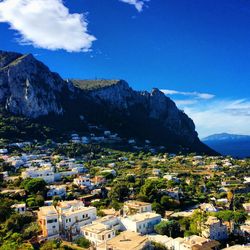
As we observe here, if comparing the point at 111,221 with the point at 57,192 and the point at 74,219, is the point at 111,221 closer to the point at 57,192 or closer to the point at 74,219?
the point at 74,219

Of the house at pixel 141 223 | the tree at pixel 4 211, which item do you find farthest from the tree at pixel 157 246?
the tree at pixel 4 211

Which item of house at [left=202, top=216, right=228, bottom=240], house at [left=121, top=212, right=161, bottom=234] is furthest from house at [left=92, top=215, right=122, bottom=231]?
house at [left=202, top=216, right=228, bottom=240]

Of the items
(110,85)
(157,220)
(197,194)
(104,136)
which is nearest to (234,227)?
(157,220)

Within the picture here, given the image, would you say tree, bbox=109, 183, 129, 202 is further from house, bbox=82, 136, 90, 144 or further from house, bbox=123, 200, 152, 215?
house, bbox=82, 136, 90, 144

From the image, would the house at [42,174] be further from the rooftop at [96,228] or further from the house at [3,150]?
the house at [3,150]

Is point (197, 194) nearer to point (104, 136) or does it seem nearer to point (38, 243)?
point (38, 243)

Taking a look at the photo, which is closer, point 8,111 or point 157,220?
point 157,220
